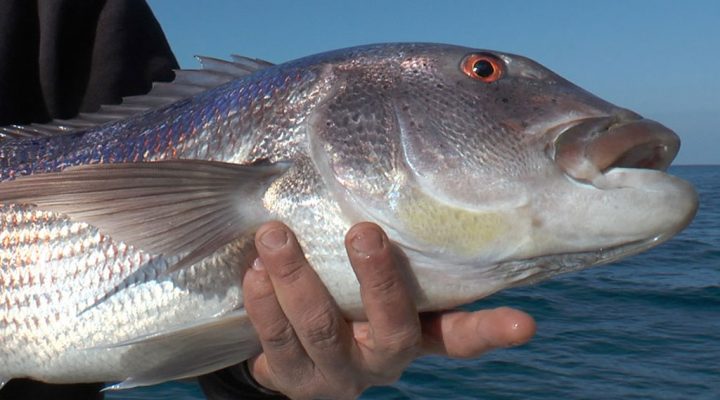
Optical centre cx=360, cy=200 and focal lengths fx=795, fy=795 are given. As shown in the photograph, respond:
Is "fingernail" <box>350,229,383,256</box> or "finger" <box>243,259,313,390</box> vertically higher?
"fingernail" <box>350,229,383,256</box>

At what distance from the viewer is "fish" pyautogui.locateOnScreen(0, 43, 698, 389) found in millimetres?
2100

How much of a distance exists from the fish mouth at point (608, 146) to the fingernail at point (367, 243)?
0.52 metres

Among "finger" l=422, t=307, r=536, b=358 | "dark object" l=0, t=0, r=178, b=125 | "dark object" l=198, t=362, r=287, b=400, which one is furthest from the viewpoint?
"dark object" l=0, t=0, r=178, b=125

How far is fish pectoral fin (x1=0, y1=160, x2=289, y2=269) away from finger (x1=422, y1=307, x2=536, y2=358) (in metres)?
0.70

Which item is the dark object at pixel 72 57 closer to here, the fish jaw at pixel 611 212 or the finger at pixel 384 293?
the finger at pixel 384 293

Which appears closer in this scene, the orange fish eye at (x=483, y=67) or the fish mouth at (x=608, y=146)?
the fish mouth at (x=608, y=146)

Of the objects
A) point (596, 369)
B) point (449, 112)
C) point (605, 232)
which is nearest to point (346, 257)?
point (449, 112)

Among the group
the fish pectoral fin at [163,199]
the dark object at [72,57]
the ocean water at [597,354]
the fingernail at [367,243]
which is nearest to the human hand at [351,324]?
the fingernail at [367,243]

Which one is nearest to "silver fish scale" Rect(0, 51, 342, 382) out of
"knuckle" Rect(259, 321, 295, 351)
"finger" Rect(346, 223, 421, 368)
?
"knuckle" Rect(259, 321, 295, 351)

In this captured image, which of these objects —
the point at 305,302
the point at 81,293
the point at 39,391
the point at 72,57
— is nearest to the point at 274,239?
the point at 305,302

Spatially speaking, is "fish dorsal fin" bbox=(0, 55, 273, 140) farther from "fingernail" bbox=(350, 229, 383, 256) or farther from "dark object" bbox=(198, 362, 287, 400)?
"dark object" bbox=(198, 362, 287, 400)

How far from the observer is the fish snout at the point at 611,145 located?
6.72ft

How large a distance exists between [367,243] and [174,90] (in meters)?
1.08

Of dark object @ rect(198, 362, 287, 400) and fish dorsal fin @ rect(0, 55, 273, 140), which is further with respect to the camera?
dark object @ rect(198, 362, 287, 400)
